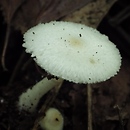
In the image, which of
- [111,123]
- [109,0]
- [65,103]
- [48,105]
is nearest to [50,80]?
[48,105]

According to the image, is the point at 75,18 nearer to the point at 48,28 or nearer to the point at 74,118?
the point at 48,28

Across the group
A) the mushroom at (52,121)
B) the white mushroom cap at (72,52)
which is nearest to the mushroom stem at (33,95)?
the mushroom at (52,121)

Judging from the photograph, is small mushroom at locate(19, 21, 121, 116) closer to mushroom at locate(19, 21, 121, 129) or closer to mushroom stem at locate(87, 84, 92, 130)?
mushroom at locate(19, 21, 121, 129)

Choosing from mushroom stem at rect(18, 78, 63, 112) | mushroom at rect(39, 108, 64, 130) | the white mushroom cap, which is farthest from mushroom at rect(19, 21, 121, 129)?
mushroom at rect(39, 108, 64, 130)

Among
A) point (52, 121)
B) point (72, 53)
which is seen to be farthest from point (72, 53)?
point (52, 121)

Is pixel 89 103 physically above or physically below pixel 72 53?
below

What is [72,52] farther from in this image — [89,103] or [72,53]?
[89,103]
